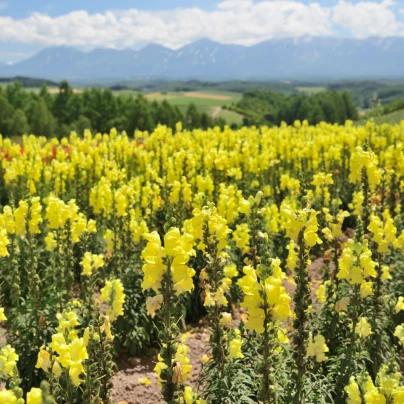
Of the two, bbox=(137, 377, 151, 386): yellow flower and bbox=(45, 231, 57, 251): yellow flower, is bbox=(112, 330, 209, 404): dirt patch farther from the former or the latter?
bbox=(45, 231, 57, 251): yellow flower

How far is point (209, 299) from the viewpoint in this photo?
14.5 feet

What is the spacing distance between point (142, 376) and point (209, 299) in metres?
3.16

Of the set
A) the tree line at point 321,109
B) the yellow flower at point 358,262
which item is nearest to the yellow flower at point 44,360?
the yellow flower at point 358,262

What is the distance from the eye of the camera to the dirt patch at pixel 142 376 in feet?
20.7

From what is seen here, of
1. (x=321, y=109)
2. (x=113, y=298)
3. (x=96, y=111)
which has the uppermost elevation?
(x=321, y=109)

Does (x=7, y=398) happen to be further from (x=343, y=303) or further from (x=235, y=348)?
(x=343, y=303)

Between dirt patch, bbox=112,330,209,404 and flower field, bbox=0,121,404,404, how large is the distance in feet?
0.45

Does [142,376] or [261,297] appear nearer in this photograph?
[261,297]

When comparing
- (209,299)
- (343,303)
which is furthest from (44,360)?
(343,303)

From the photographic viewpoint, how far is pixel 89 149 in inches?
561

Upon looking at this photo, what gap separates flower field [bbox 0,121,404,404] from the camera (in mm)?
3629

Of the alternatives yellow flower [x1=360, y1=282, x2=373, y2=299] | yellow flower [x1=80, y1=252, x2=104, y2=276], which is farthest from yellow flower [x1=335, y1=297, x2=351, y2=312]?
yellow flower [x1=80, y1=252, x2=104, y2=276]

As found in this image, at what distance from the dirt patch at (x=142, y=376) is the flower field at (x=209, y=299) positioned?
138 millimetres

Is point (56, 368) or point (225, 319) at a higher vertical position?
point (225, 319)
